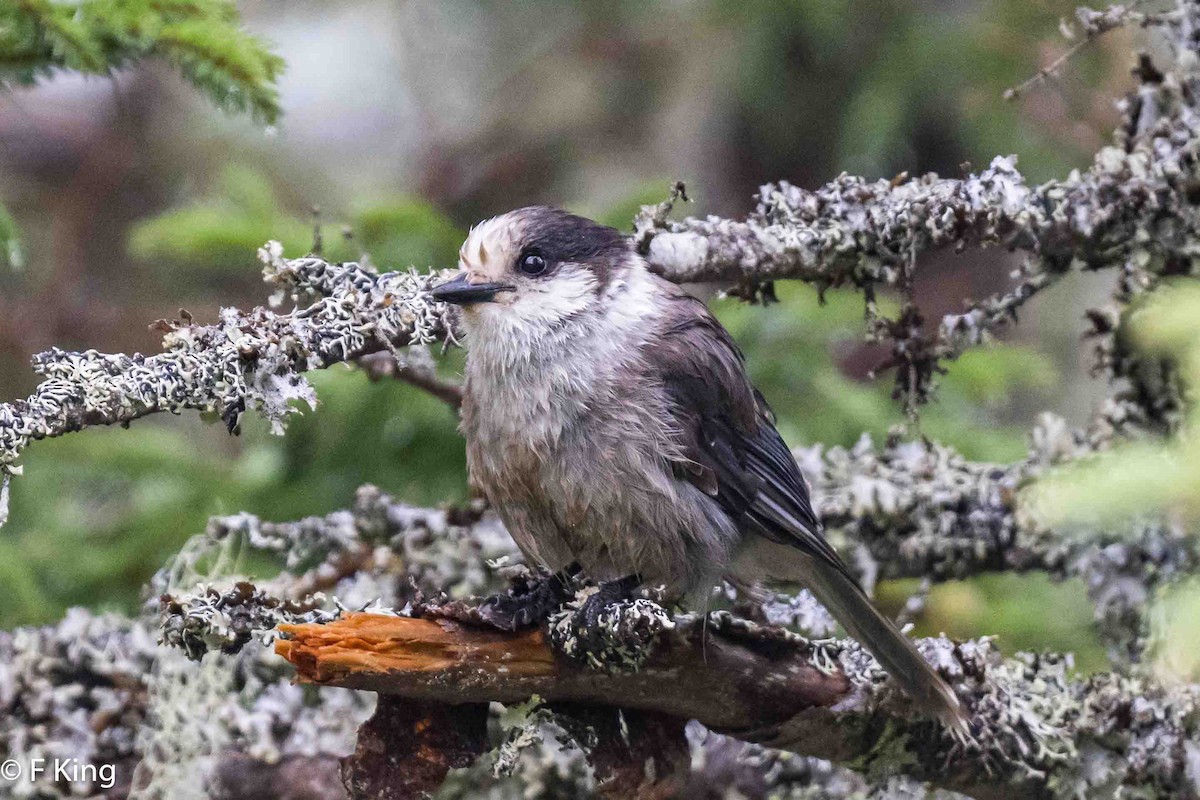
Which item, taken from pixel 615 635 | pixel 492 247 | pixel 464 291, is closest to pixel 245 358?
pixel 464 291

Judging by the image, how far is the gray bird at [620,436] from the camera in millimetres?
2549

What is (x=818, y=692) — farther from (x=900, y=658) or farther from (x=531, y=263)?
(x=531, y=263)

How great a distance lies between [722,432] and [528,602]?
23.9 inches

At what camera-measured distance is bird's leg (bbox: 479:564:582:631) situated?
236 centimetres

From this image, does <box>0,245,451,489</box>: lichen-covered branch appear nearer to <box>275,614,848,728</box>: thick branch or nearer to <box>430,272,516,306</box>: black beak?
<box>430,272,516,306</box>: black beak

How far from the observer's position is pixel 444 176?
5.02 meters

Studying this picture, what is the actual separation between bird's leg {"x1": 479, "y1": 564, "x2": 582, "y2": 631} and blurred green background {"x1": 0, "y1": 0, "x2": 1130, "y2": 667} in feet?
3.47

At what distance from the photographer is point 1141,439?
314 centimetres

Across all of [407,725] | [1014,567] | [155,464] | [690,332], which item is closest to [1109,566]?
[1014,567]

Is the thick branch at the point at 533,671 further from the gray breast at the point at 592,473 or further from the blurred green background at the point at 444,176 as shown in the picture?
the blurred green background at the point at 444,176

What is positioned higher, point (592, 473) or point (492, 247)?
point (492, 247)

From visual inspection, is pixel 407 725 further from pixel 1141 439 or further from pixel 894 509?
pixel 1141 439

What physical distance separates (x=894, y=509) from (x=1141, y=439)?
2.09 ft

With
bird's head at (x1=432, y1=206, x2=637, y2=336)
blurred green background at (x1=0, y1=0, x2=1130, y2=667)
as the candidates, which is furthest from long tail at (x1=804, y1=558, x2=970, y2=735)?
bird's head at (x1=432, y1=206, x2=637, y2=336)
